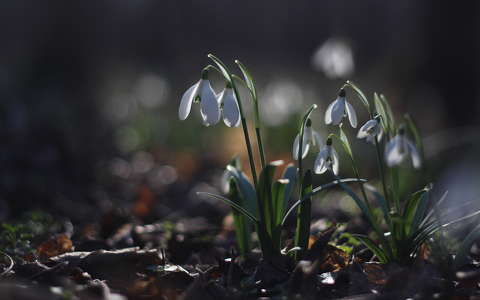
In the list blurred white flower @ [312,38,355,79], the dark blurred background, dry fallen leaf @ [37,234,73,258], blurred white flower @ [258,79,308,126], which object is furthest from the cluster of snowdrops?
blurred white flower @ [258,79,308,126]

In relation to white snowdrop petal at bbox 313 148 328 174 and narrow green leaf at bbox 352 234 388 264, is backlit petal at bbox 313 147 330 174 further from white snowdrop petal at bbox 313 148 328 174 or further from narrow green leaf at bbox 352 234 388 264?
narrow green leaf at bbox 352 234 388 264

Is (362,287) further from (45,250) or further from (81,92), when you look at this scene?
(81,92)

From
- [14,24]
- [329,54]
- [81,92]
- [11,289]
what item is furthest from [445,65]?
[14,24]

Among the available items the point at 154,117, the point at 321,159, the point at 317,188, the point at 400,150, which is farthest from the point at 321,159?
the point at 154,117

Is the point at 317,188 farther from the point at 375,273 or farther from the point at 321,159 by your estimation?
the point at 375,273

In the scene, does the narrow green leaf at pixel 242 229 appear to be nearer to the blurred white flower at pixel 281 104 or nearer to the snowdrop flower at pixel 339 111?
the snowdrop flower at pixel 339 111
